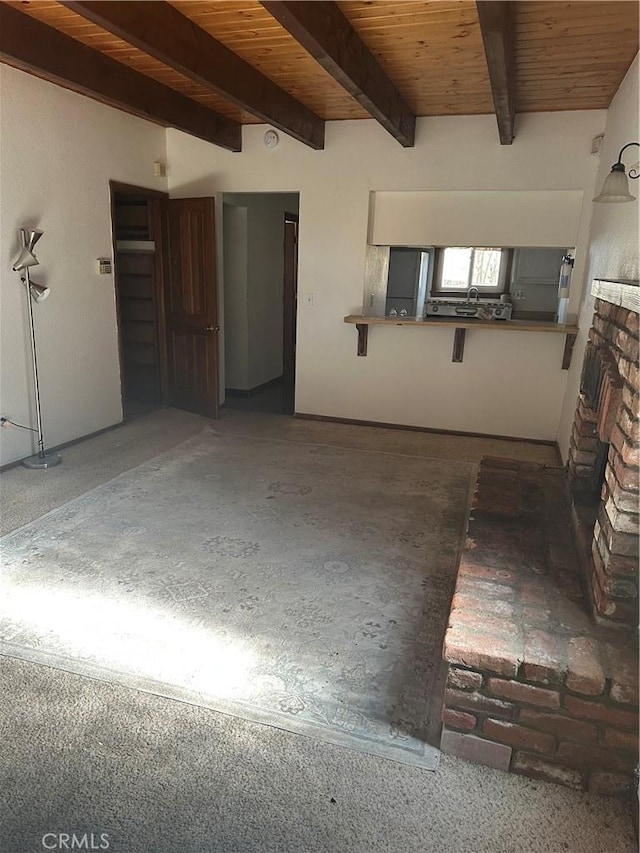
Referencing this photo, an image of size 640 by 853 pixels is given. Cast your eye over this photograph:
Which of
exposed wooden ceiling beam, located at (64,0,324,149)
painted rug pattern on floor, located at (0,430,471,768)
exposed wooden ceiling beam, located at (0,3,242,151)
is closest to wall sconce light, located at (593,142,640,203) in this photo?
painted rug pattern on floor, located at (0,430,471,768)

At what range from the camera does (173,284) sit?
559 cm

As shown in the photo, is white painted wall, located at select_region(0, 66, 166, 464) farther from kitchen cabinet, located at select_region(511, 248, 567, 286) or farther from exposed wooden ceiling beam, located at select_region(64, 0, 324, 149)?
kitchen cabinet, located at select_region(511, 248, 567, 286)

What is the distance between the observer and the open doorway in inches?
237

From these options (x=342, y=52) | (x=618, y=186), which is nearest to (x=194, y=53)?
(x=342, y=52)

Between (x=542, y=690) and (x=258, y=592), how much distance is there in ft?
4.36

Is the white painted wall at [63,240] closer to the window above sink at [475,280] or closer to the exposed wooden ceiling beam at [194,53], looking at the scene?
the exposed wooden ceiling beam at [194,53]

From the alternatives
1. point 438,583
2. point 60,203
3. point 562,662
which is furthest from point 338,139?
point 562,662

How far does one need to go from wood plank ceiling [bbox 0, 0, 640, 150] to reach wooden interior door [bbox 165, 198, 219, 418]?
44.1 inches

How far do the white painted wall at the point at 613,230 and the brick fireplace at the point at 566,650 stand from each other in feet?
3.02

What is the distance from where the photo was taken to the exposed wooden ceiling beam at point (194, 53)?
2.51 metres

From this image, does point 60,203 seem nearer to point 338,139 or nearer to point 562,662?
point 338,139

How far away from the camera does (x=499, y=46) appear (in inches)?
101

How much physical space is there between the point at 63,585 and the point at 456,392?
12.2 ft

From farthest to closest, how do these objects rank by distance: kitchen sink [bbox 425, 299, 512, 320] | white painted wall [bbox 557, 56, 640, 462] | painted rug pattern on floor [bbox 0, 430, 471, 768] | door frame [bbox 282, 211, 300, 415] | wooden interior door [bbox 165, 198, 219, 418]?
door frame [bbox 282, 211, 300, 415] < kitchen sink [bbox 425, 299, 512, 320] < wooden interior door [bbox 165, 198, 219, 418] < white painted wall [bbox 557, 56, 640, 462] < painted rug pattern on floor [bbox 0, 430, 471, 768]
